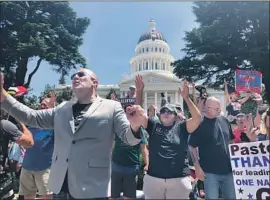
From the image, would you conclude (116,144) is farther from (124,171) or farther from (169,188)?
(169,188)

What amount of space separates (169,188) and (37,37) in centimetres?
2280

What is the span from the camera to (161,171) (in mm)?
3617

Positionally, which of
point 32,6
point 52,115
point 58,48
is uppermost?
point 32,6

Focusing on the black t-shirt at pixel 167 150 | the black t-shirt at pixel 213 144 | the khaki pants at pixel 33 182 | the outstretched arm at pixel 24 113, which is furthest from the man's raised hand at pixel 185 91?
the khaki pants at pixel 33 182

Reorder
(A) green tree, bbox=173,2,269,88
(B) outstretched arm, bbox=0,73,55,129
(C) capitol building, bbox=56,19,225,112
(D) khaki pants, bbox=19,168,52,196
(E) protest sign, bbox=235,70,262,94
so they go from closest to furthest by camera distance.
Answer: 1. (B) outstretched arm, bbox=0,73,55,129
2. (D) khaki pants, bbox=19,168,52,196
3. (E) protest sign, bbox=235,70,262,94
4. (A) green tree, bbox=173,2,269,88
5. (C) capitol building, bbox=56,19,225,112

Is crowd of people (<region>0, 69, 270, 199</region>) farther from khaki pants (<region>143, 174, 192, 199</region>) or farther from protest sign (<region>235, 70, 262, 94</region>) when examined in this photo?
protest sign (<region>235, 70, 262, 94</region>)

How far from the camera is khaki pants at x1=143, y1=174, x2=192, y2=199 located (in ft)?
11.6

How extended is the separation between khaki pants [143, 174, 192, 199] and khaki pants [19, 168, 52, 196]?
161 centimetres

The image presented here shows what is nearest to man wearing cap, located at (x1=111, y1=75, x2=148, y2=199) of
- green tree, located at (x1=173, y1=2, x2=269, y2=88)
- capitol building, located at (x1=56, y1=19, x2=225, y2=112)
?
green tree, located at (x1=173, y1=2, x2=269, y2=88)

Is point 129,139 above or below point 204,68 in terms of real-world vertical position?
below

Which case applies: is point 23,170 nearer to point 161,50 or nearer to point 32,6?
point 32,6

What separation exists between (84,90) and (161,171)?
1233mm

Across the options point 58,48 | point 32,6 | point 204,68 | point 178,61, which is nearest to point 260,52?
point 204,68

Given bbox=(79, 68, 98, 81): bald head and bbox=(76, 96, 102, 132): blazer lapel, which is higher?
bbox=(79, 68, 98, 81): bald head
